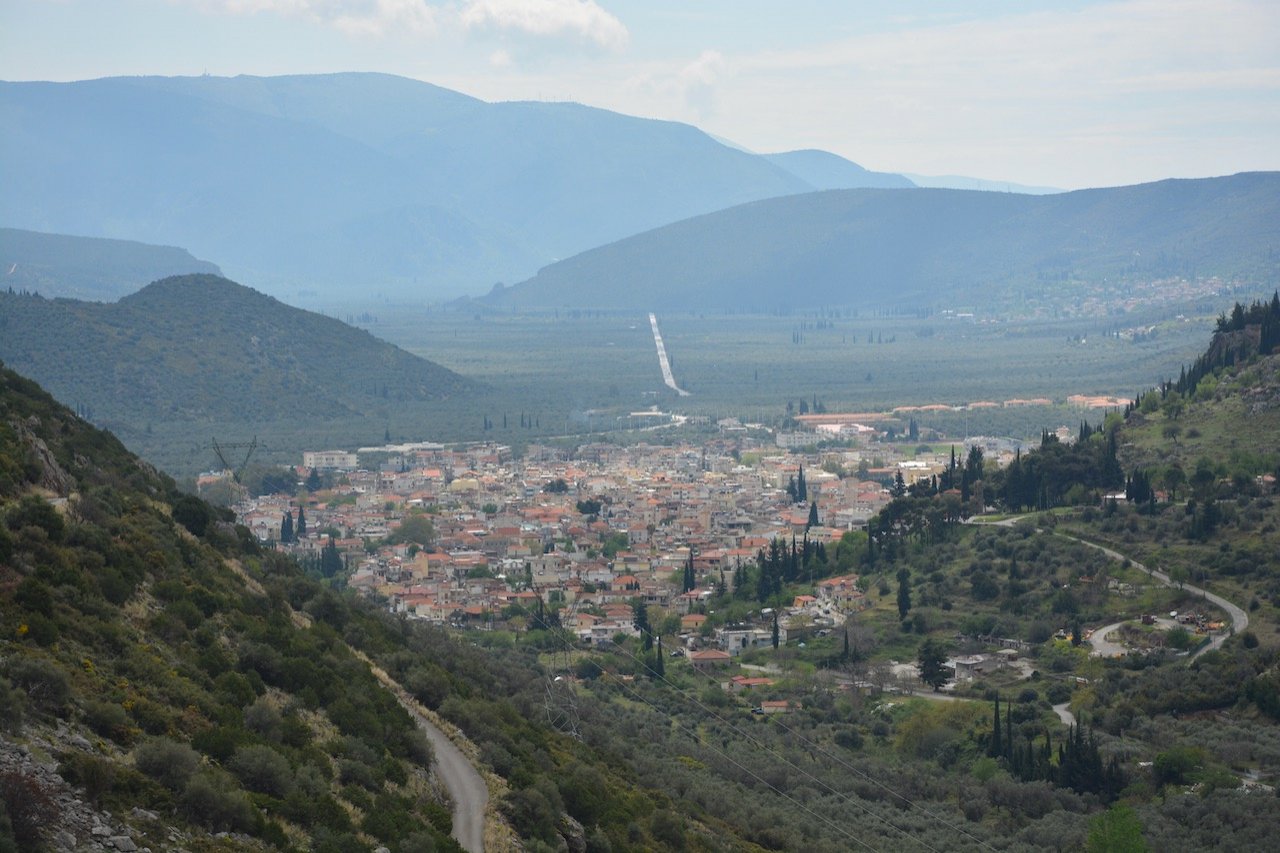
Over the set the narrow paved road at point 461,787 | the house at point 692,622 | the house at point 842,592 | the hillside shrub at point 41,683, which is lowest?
the house at point 692,622

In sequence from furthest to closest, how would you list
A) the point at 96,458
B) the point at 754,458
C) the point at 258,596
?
1. the point at 754,458
2. the point at 96,458
3. the point at 258,596

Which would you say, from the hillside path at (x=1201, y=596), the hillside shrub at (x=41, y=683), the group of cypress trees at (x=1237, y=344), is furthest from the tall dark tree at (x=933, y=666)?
the hillside shrub at (x=41, y=683)

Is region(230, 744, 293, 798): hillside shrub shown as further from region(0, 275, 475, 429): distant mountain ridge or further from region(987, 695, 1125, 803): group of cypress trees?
region(0, 275, 475, 429): distant mountain ridge

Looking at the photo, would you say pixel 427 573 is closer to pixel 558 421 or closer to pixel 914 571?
pixel 914 571

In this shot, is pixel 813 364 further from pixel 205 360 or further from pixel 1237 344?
pixel 1237 344

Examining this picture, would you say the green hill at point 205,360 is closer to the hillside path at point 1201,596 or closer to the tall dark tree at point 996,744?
the hillside path at point 1201,596

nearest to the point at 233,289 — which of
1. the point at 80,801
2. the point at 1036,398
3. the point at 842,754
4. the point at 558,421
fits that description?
the point at 558,421
